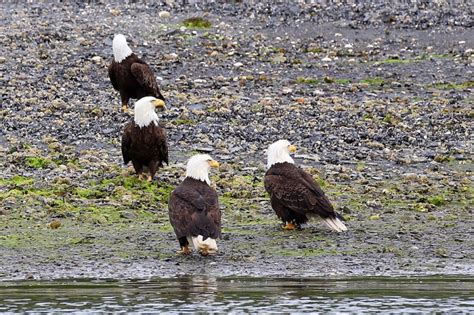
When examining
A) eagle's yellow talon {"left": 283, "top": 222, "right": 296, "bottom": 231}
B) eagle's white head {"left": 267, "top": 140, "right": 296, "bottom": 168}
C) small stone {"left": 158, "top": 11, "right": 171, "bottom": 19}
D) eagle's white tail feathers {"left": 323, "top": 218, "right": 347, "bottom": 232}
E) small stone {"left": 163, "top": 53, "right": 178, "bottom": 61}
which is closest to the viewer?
eagle's white tail feathers {"left": 323, "top": 218, "right": 347, "bottom": 232}

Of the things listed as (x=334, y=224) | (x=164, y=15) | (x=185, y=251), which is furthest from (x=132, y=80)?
(x=164, y=15)

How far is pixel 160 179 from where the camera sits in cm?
1396

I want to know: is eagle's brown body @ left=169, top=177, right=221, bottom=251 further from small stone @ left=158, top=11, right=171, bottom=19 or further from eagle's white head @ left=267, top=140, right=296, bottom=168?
small stone @ left=158, top=11, right=171, bottom=19

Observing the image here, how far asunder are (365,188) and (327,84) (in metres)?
6.06

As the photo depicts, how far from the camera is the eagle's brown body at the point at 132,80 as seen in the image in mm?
17266

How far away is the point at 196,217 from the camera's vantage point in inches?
430

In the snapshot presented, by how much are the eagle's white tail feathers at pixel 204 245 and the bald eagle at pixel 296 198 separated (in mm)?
1163

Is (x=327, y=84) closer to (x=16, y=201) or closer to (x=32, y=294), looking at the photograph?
(x=16, y=201)

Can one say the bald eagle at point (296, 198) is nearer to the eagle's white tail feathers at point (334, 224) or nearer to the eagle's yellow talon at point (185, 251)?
the eagle's white tail feathers at point (334, 224)

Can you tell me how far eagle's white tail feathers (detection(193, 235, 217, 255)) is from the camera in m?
10.9

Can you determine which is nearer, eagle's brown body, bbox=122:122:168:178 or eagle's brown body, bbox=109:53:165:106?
eagle's brown body, bbox=122:122:168:178

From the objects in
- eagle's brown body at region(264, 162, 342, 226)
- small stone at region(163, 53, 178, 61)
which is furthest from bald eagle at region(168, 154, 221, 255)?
small stone at region(163, 53, 178, 61)

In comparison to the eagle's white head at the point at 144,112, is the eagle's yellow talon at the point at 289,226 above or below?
below

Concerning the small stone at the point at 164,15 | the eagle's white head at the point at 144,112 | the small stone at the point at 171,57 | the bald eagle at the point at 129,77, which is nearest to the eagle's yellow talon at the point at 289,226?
the eagle's white head at the point at 144,112
